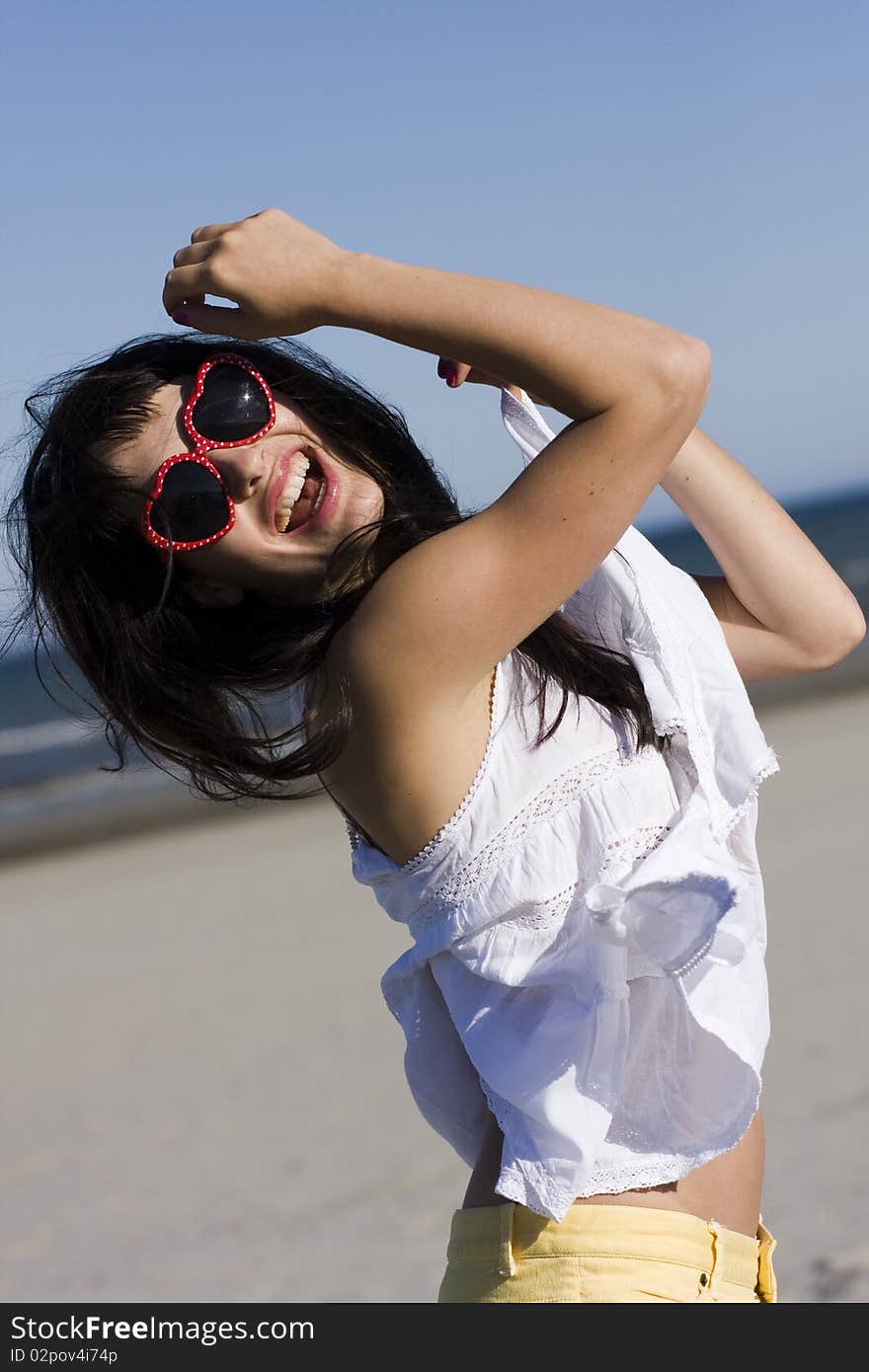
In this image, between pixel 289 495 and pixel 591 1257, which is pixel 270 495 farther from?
pixel 591 1257

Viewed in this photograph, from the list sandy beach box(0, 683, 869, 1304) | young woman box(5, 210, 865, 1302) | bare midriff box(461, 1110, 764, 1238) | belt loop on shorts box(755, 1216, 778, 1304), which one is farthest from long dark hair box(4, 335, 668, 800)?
sandy beach box(0, 683, 869, 1304)

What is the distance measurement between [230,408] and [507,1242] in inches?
49.9

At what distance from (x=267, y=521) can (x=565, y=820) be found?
24.7 inches

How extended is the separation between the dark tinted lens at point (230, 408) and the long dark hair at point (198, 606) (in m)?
0.09

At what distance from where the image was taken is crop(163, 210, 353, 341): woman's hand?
1.80 metres

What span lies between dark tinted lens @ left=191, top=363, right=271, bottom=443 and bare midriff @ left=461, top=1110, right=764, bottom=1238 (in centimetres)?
110

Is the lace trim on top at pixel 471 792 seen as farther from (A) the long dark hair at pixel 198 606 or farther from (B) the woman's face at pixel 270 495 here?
(B) the woman's face at pixel 270 495

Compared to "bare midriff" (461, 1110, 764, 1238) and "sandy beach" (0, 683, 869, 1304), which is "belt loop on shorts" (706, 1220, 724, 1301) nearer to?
"bare midriff" (461, 1110, 764, 1238)

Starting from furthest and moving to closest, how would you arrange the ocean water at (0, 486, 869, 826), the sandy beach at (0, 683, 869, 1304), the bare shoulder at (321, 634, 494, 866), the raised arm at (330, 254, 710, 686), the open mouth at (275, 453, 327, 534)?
the ocean water at (0, 486, 869, 826)
the sandy beach at (0, 683, 869, 1304)
the open mouth at (275, 453, 327, 534)
the bare shoulder at (321, 634, 494, 866)
the raised arm at (330, 254, 710, 686)

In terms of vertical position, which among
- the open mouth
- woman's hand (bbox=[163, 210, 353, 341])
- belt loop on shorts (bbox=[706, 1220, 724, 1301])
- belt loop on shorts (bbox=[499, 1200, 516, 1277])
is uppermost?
woman's hand (bbox=[163, 210, 353, 341])

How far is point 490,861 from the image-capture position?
195 cm

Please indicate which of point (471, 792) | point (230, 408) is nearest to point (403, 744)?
point (471, 792)

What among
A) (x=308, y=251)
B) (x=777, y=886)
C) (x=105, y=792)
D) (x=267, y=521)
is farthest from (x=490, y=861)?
(x=105, y=792)

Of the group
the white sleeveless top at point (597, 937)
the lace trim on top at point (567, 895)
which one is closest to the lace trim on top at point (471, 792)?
the white sleeveless top at point (597, 937)
